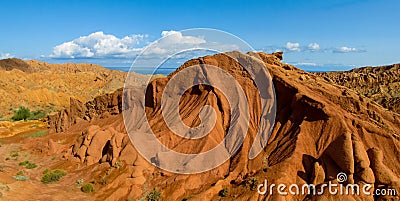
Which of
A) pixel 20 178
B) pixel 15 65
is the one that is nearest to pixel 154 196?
pixel 20 178

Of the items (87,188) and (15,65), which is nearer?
(87,188)

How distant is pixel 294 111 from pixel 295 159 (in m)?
3.38

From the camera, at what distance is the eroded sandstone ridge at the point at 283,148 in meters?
13.9

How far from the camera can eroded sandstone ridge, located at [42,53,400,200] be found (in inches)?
545

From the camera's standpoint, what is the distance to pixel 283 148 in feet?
52.1

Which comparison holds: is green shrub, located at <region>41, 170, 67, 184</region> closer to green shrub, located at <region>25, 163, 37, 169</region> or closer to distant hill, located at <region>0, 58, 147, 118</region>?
green shrub, located at <region>25, 163, 37, 169</region>

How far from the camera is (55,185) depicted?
18.3m

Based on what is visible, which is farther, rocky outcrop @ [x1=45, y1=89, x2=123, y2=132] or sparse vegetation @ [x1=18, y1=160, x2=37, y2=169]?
rocky outcrop @ [x1=45, y1=89, x2=123, y2=132]

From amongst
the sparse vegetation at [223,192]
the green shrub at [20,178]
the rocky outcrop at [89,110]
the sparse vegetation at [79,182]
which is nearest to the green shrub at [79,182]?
the sparse vegetation at [79,182]

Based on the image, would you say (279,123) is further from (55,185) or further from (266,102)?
(55,185)

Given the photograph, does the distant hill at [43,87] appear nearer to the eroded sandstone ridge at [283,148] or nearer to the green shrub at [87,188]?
the eroded sandstone ridge at [283,148]

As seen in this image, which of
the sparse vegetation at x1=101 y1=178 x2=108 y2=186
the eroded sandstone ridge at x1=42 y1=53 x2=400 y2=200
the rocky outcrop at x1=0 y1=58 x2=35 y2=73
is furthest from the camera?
the rocky outcrop at x1=0 y1=58 x2=35 y2=73

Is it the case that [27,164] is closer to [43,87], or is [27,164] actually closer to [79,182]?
[79,182]

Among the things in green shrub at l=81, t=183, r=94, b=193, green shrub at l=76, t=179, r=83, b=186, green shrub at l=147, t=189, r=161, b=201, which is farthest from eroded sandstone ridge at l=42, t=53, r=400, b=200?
green shrub at l=76, t=179, r=83, b=186
